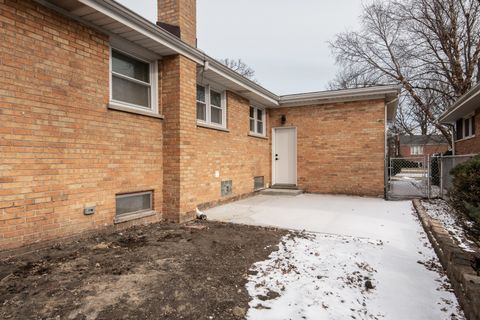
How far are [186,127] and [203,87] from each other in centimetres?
204

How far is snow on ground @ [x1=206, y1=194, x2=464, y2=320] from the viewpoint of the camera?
8.31 ft

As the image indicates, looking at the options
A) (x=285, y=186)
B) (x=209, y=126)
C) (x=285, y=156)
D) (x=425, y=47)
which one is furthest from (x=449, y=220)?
(x=425, y=47)

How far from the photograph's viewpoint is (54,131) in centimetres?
393

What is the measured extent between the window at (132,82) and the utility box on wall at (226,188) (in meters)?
3.04

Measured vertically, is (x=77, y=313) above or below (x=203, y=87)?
below

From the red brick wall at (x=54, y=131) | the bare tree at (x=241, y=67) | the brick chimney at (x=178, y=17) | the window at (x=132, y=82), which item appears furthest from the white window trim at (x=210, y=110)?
the bare tree at (x=241, y=67)

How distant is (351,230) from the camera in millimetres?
5129

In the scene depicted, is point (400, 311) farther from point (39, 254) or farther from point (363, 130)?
point (363, 130)

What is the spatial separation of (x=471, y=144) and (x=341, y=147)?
5.84m

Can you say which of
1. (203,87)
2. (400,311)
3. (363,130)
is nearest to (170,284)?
(400,311)

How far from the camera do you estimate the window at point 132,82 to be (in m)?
5.05

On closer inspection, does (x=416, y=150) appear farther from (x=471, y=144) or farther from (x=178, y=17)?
(x=178, y=17)

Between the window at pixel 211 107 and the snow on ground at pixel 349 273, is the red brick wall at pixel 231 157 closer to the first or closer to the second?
the window at pixel 211 107

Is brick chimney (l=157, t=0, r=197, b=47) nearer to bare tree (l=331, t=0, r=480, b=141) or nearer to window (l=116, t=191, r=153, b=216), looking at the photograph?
window (l=116, t=191, r=153, b=216)
